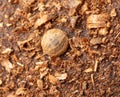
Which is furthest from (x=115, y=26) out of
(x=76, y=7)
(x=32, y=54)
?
(x=32, y=54)

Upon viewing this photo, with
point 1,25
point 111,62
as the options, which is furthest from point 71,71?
point 1,25

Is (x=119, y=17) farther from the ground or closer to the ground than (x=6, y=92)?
farther from the ground

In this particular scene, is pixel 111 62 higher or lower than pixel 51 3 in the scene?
lower

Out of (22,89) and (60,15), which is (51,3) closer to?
(60,15)

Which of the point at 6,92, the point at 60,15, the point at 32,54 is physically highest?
the point at 60,15

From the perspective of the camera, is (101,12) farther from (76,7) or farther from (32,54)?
(32,54)
